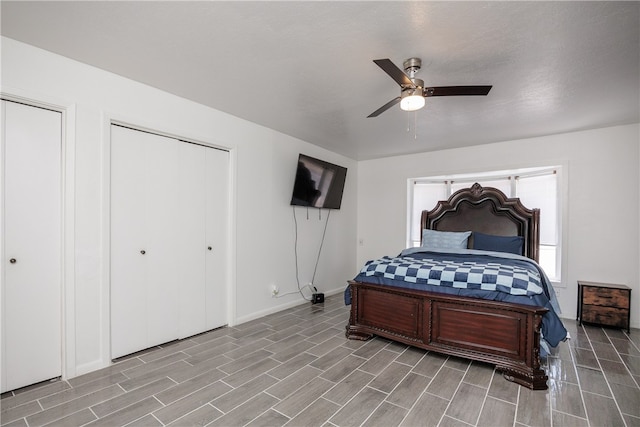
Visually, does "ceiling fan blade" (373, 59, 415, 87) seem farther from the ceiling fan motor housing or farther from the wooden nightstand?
the wooden nightstand

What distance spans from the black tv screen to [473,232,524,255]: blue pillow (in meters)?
2.27

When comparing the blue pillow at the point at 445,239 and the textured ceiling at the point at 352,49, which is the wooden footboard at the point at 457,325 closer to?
the blue pillow at the point at 445,239

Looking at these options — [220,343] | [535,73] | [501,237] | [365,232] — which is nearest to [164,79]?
[220,343]

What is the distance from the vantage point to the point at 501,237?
4.44m

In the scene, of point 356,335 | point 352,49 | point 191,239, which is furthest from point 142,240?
point 352,49

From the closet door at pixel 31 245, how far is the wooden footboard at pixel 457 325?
2691 millimetres

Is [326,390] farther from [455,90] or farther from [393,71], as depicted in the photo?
[455,90]

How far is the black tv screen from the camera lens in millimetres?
4293

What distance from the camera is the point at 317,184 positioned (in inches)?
180

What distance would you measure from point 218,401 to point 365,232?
427 centimetres

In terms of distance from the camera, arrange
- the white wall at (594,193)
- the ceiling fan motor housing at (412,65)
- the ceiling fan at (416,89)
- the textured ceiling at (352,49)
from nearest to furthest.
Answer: the textured ceiling at (352,49) → the ceiling fan at (416,89) → the ceiling fan motor housing at (412,65) → the white wall at (594,193)

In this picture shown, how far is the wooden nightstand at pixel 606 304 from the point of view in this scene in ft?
11.8

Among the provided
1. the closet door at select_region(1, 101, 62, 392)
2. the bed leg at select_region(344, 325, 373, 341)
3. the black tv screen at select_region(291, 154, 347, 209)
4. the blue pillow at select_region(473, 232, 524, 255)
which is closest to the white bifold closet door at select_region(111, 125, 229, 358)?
the closet door at select_region(1, 101, 62, 392)

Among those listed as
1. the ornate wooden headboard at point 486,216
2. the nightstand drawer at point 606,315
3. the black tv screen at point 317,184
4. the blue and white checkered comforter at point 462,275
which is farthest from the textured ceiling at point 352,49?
the nightstand drawer at point 606,315
